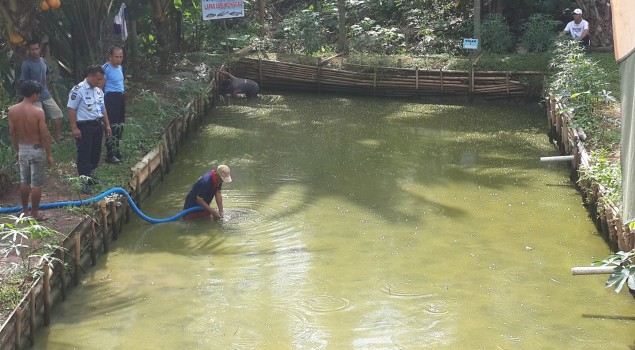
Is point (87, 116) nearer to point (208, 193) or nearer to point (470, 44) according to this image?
point (208, 193)

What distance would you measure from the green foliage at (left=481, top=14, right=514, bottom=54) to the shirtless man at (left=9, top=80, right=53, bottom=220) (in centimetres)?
1277

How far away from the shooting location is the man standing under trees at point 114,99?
11898mm

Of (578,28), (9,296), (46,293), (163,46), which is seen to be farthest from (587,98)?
(9,296)

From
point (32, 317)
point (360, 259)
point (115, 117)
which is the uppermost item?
point (115, 117)

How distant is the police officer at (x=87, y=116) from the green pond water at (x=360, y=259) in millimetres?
943

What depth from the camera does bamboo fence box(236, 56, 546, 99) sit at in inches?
716

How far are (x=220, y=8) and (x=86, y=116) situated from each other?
9.17 m

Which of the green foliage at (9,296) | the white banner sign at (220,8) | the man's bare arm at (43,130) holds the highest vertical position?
the white banner sign at (220,8)

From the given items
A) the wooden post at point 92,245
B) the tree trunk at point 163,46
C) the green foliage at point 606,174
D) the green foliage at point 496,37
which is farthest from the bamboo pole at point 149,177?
the green foliage at point 496,37

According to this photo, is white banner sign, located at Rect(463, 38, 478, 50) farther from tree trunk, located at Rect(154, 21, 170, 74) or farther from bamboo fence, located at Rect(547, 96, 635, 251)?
tree trunk, located at Rect(154, 21, 170, 74)

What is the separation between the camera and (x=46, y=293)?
26.0ft

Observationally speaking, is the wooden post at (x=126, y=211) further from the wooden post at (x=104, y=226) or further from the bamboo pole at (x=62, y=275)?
the bamboo pole at (x=62, y=275)

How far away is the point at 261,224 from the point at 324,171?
8.79ft

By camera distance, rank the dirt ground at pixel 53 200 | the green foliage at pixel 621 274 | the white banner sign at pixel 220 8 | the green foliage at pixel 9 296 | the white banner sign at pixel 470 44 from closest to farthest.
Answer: the green foliage at pixel 621 274, the green foliage at pixel 9 296, the dirt ground at pixel 53 200, the white banner sign at pixel 470 44, the white banner sign at pixel 220 8
